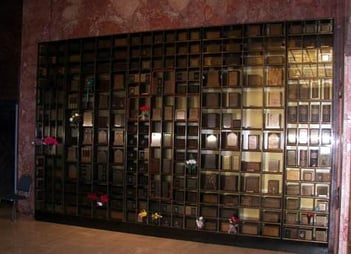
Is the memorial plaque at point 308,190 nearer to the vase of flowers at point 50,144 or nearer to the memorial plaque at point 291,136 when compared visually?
the memorial plaque at point 291,136

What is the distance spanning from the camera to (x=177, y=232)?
512 centimetres

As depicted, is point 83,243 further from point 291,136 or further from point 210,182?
point 291,136

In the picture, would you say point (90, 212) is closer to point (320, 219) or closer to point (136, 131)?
point (136, 131)

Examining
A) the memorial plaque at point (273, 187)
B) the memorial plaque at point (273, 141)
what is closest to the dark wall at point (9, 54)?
the memorial plaque at point (273, 141)

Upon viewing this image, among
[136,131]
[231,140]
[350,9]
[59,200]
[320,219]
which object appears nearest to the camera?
[350,9]

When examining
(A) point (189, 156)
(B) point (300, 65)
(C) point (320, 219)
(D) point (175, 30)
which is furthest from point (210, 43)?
(C) point (320, 219)

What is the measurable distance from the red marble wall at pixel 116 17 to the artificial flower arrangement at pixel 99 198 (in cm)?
115

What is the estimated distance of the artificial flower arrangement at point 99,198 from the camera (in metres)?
5.47

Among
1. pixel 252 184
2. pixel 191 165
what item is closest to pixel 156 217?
pixel 191 165

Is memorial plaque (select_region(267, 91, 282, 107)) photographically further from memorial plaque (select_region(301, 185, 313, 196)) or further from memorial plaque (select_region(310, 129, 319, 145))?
memorial plaque (select_region(301, 185, 313, 196))

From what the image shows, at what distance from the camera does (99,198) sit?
5508mm

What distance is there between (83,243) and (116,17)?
298cm

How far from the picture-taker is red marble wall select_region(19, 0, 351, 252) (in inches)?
187

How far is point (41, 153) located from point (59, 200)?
29.2 inches
